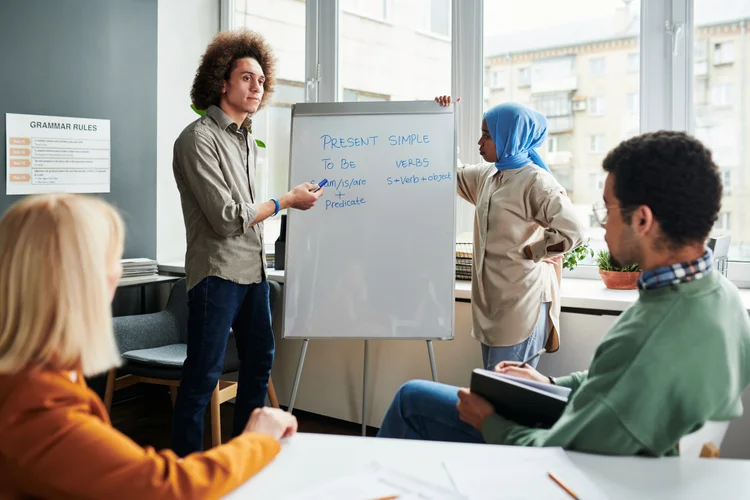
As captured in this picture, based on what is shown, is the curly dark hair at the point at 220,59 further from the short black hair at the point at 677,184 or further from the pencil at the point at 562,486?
the pencil at the point at 562,486

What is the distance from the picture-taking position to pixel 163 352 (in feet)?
10.1

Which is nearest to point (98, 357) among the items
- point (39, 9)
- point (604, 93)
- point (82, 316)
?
point (82, 316)

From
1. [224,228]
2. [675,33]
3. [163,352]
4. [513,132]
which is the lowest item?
[163,352]

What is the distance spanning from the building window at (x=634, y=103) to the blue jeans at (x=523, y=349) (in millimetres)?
Result: 1106

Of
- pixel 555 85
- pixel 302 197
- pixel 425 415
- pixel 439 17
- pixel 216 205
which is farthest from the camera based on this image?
pixel 439 17

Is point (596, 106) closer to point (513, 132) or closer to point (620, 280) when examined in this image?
point (620, 280)

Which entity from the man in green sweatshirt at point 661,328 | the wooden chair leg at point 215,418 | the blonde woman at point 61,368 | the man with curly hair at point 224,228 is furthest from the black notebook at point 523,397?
the wooden chair leg at point 215,418

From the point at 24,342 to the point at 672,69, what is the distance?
2780mm

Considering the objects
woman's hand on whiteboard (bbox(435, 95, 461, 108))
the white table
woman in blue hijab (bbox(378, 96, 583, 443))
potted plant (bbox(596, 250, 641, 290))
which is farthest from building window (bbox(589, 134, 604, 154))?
the white table

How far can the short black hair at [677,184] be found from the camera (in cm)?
122

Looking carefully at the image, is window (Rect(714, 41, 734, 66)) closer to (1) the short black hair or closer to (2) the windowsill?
(2) the windowsill

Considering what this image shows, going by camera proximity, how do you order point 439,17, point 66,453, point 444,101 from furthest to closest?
point 439,17
point 444,101
point 66,453

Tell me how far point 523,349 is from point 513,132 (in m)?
0.75

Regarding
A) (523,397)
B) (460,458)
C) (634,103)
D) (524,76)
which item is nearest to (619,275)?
(634,103)
